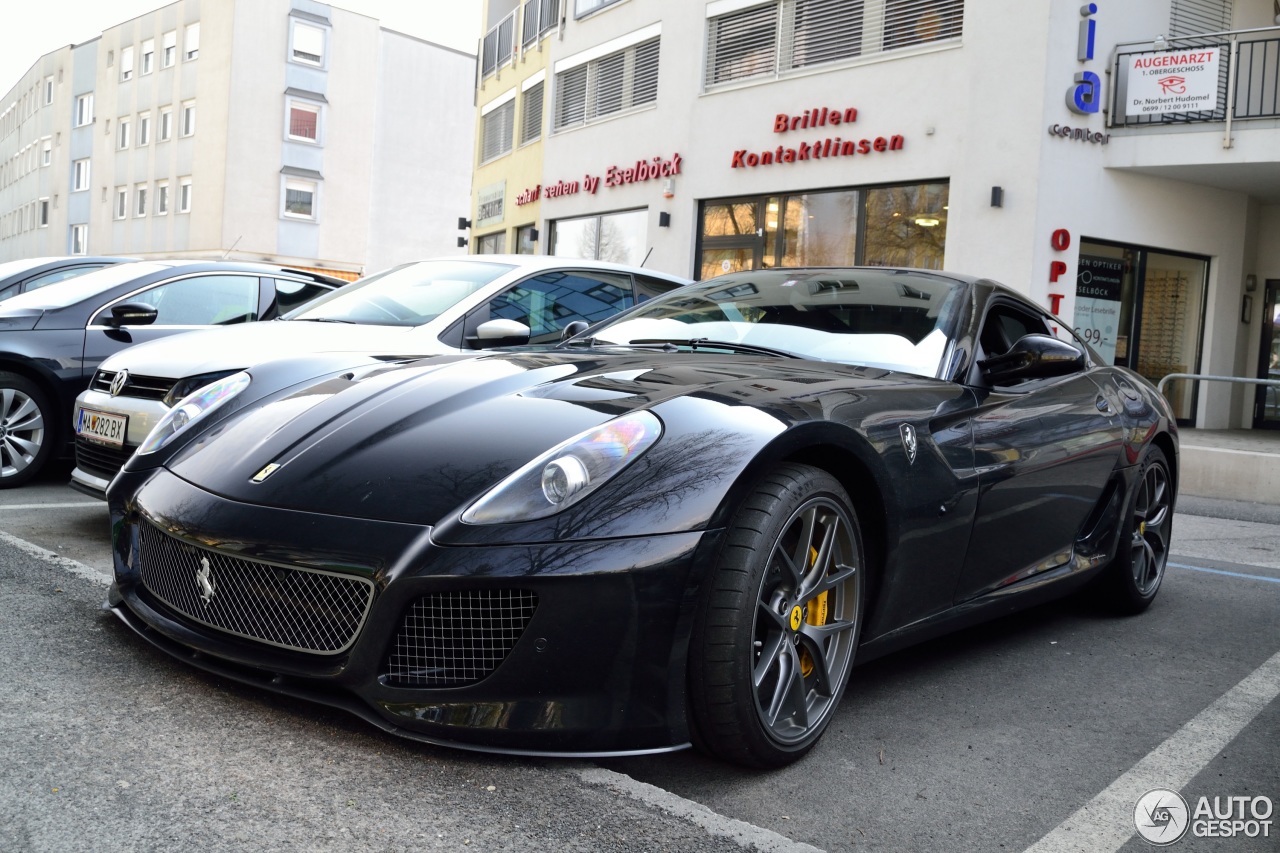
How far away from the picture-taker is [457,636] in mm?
2359

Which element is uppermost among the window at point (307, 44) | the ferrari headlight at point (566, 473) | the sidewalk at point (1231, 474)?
the window at point (307, 44)

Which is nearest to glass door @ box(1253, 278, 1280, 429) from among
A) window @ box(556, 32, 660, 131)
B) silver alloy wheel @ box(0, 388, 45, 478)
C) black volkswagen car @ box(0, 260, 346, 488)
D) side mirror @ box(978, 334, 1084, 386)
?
window @ box(556, 32, 660, 131)

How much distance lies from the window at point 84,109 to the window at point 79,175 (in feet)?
5.74

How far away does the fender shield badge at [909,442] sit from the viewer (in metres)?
3.06

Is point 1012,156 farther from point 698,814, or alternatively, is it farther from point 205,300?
point 698,814

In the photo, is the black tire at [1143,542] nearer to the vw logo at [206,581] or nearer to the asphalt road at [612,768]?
the asphalt road at [612,768]

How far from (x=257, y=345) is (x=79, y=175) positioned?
55527mm

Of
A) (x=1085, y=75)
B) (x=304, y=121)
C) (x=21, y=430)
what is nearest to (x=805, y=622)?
(x=21, y=430)

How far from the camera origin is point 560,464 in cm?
247

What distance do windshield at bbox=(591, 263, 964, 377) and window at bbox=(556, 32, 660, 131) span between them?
1679 centimetres

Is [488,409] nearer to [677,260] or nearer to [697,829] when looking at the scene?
[697,829]

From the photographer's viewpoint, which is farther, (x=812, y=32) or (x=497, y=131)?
(x=497, y=131)

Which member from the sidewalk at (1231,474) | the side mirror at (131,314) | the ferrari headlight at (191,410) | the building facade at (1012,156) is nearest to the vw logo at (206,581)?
the ferrari headlight at (191,410)

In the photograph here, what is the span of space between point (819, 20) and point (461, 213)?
3461cm
